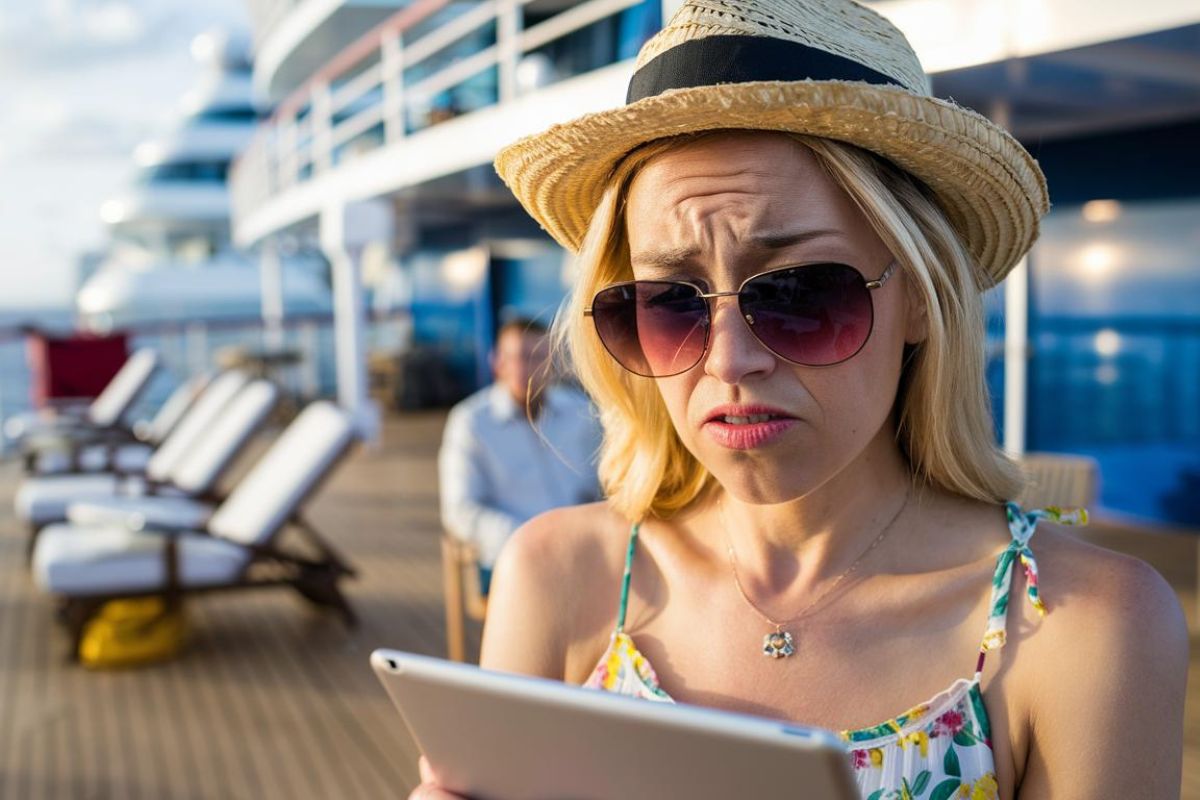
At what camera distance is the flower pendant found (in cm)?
116

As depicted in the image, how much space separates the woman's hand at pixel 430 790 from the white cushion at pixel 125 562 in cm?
389

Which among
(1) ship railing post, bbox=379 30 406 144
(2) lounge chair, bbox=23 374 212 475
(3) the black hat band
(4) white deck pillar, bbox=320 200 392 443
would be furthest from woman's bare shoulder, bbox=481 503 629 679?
(4) white deck pillar, bbox=320 200 392 443

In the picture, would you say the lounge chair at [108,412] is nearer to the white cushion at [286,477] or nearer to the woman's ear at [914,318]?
the white cushion at [286,477]

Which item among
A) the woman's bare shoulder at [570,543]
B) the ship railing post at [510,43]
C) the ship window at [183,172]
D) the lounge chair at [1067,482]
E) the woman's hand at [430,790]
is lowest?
the lounge chair at [1067,482]

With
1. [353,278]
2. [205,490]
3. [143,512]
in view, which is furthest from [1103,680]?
[353,278]

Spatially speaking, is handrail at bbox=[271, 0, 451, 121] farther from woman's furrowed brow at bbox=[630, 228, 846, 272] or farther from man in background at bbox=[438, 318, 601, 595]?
woman's furrowed brow at bbox=[630, 228, 846, 272]

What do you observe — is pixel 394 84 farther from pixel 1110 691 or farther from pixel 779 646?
pixel 1110 691

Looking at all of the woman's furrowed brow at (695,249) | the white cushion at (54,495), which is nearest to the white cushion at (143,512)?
the white cushion at (54,495)

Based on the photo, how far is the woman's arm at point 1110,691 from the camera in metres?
1.02

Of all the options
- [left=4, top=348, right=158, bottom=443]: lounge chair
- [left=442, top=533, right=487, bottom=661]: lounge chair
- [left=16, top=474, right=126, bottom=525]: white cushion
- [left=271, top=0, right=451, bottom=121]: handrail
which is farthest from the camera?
[left=4, top=348, right=158, bottom=443]: lounge chair

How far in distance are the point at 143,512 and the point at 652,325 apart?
16.3ft

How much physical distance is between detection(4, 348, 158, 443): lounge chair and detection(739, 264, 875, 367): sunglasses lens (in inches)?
336

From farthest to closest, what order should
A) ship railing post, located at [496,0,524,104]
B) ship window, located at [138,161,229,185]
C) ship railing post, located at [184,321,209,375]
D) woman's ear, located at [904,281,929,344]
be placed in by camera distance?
ship window, located at [138,161,229,185] < ship railing post, located at [184,321,209,375] < ship railing post, located at [496,0,524,104] < woman's ear, located at [904,281,929,344]

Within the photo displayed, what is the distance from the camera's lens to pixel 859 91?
3.25 feet
